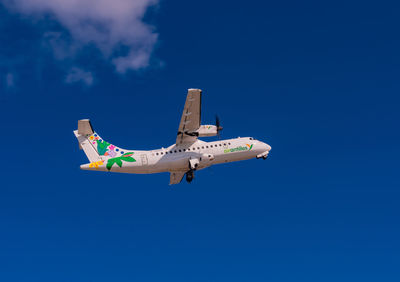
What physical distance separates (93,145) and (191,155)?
29.9 ft

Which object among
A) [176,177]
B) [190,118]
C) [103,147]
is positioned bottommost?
[176,177]

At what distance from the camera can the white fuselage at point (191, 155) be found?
41.8 m

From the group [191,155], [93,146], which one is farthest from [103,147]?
[191,155]

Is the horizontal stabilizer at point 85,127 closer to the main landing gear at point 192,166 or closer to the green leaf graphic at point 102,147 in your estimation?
the green leaf graphic at point 102,147

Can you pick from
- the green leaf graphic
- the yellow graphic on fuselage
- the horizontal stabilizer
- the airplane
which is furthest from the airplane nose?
the horizontal stabilizer

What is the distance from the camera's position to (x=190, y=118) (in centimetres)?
4131

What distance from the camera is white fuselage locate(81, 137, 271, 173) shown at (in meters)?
41.8

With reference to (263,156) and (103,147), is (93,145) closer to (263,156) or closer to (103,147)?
(103,147)

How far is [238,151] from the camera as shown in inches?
1806

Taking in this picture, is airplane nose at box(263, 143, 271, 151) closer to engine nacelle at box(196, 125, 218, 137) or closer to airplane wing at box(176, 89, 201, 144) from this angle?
engine nacelle at box(196, 125, 218, 137)

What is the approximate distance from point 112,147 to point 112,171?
2620 millimetres

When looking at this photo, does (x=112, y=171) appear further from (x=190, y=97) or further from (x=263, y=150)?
(x=263, y=150)

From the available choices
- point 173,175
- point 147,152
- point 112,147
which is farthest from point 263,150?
point 112,147

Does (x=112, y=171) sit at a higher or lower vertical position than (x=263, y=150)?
lower
